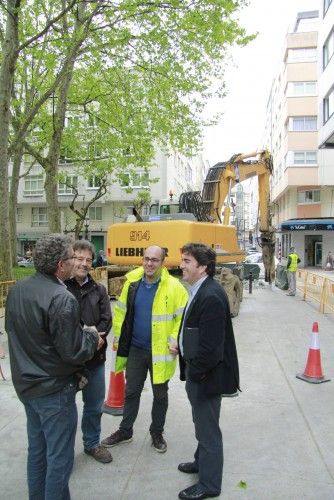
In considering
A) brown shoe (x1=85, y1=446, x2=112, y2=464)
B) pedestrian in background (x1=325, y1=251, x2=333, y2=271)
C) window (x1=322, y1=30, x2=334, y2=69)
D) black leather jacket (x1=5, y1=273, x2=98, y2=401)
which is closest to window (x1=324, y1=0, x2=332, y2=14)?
window (x1=322, y1=30, x2=334, y2=69)

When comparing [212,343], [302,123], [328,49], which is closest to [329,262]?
[302,123]

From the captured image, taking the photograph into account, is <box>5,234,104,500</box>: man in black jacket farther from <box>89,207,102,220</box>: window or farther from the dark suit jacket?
<box>89,207,102,220</box>: window

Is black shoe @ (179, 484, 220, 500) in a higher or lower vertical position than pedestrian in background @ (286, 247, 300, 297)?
lower

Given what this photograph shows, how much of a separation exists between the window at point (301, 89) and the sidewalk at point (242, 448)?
105 ft

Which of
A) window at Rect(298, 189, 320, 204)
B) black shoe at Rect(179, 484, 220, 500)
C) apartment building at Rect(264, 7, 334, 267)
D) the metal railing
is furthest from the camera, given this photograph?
window at Rect(298, 189, 320, 204)

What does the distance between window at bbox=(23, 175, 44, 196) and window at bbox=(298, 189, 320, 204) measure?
2349 centimetres

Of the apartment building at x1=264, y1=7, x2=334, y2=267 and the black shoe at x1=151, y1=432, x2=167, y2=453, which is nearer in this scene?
the black shoe at x1=151, y1=432, x2=167, y2=453

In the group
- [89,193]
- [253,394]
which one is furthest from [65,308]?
[89,193]

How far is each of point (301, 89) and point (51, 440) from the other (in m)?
36.2

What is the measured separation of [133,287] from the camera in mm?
3877

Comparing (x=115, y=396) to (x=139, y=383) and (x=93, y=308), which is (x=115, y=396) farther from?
(x=93, y=308)

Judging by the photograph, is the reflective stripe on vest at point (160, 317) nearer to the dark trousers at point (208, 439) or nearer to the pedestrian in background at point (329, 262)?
the dark trousers at point (208, 439)

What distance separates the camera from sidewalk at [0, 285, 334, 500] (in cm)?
320

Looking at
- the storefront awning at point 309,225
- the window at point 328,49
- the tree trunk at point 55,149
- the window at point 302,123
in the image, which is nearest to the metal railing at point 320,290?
the tree trunk at point 55,149
